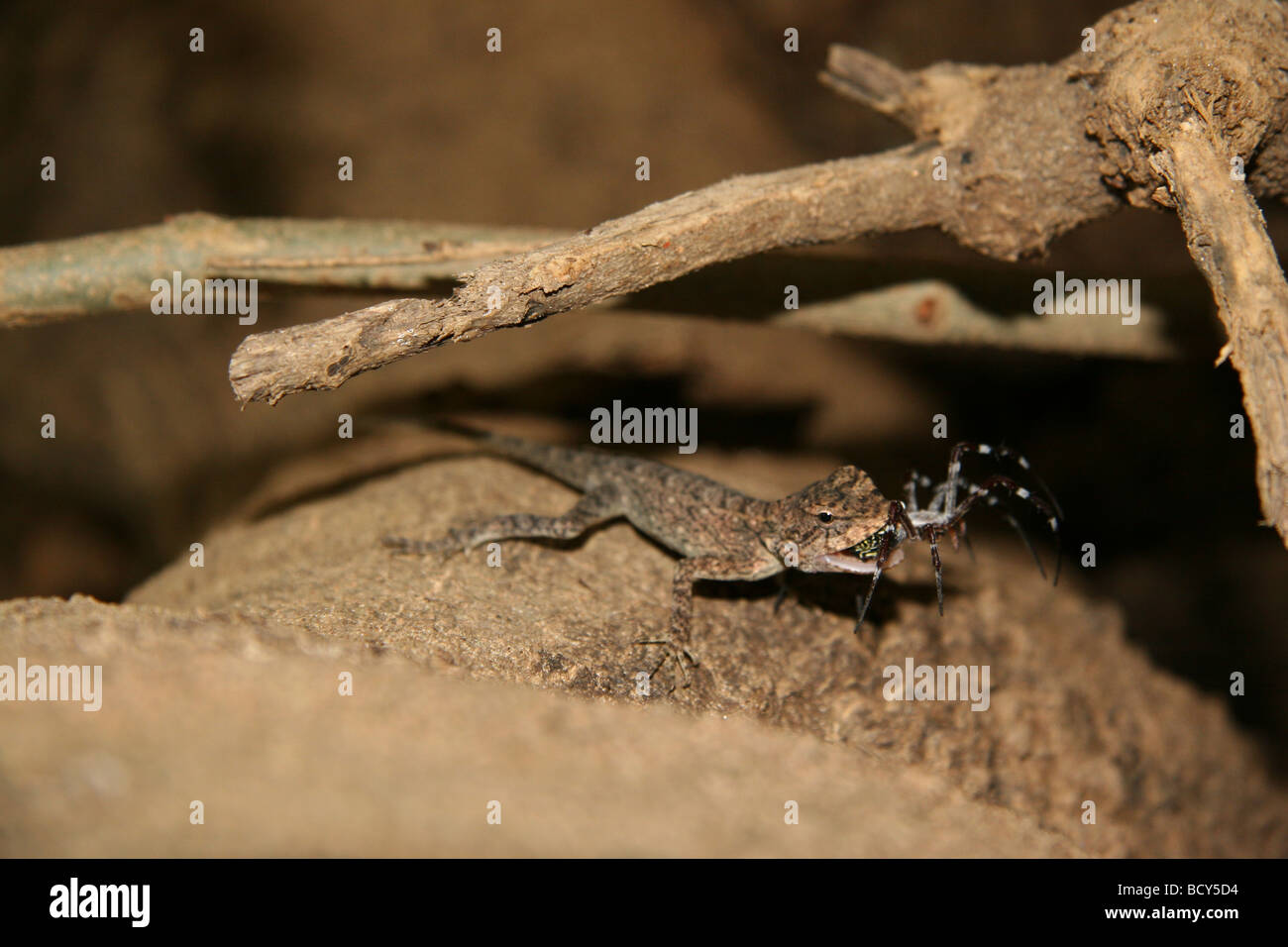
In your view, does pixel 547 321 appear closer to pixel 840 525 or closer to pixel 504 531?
pixel 504 531

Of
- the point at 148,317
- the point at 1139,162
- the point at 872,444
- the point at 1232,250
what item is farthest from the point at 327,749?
the point at 148,317

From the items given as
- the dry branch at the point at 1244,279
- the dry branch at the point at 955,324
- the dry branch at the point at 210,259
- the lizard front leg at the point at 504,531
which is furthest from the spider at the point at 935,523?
the dry branch at the point at 210,259

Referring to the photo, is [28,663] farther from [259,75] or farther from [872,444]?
[259,75]

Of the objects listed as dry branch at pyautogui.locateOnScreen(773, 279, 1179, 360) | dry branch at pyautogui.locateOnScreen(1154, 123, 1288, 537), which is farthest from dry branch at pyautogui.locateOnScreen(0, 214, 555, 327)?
dry branch at pyautogui.locateOnScreen(1154, 123, 1288, 537)

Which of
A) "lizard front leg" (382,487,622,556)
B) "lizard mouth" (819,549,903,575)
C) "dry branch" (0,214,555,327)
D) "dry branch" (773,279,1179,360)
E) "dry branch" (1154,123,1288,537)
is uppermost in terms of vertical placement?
"dry branch" (0,214,555,327)

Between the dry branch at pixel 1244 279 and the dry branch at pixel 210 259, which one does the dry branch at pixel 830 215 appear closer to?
the dry branch at pixel 1244 279

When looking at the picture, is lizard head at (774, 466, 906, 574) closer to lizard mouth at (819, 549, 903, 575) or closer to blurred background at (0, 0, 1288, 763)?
lizard mouth at (819, 549, 903, 575)
